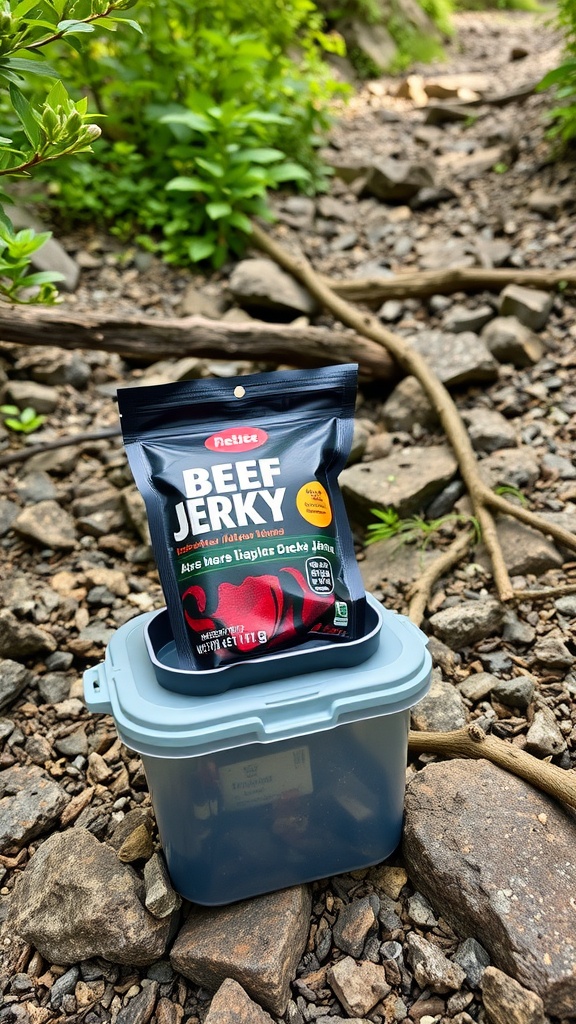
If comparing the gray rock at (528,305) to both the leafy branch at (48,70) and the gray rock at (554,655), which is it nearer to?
the gray rock at (554,655)

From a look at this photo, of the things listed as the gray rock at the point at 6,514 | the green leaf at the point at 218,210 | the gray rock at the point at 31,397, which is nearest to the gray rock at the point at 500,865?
the gray rock at the point at 6,514

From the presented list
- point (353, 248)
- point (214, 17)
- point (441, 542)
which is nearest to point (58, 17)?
point (441, 542)

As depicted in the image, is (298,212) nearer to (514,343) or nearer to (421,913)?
(514,343)

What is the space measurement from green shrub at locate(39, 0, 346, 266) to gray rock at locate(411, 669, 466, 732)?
99.8 inches

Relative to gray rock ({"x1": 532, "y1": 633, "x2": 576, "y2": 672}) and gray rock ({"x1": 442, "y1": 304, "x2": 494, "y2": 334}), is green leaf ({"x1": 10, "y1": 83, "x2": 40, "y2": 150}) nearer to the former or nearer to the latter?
gray rock ({"x1": 532, "y1": 633, "x2": 576, "y2": 672})

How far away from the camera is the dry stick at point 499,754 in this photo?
1349 millimetres

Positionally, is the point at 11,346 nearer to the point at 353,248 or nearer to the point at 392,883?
the point at 353,248

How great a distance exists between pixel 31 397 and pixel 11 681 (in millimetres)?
1325

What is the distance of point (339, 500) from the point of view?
1.33 metres

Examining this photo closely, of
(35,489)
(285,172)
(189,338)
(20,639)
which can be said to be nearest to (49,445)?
(35,489)

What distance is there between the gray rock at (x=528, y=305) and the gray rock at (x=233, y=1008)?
2.44 m

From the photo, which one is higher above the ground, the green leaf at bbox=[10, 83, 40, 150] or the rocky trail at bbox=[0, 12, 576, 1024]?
the green leaf at bbox=[10, 83, 40, 150]

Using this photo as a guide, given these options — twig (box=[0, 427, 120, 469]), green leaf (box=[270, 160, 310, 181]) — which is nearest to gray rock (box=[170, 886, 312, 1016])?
twig (box=[0, 427, 120, 469])

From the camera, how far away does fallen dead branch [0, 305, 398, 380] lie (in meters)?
2.25
